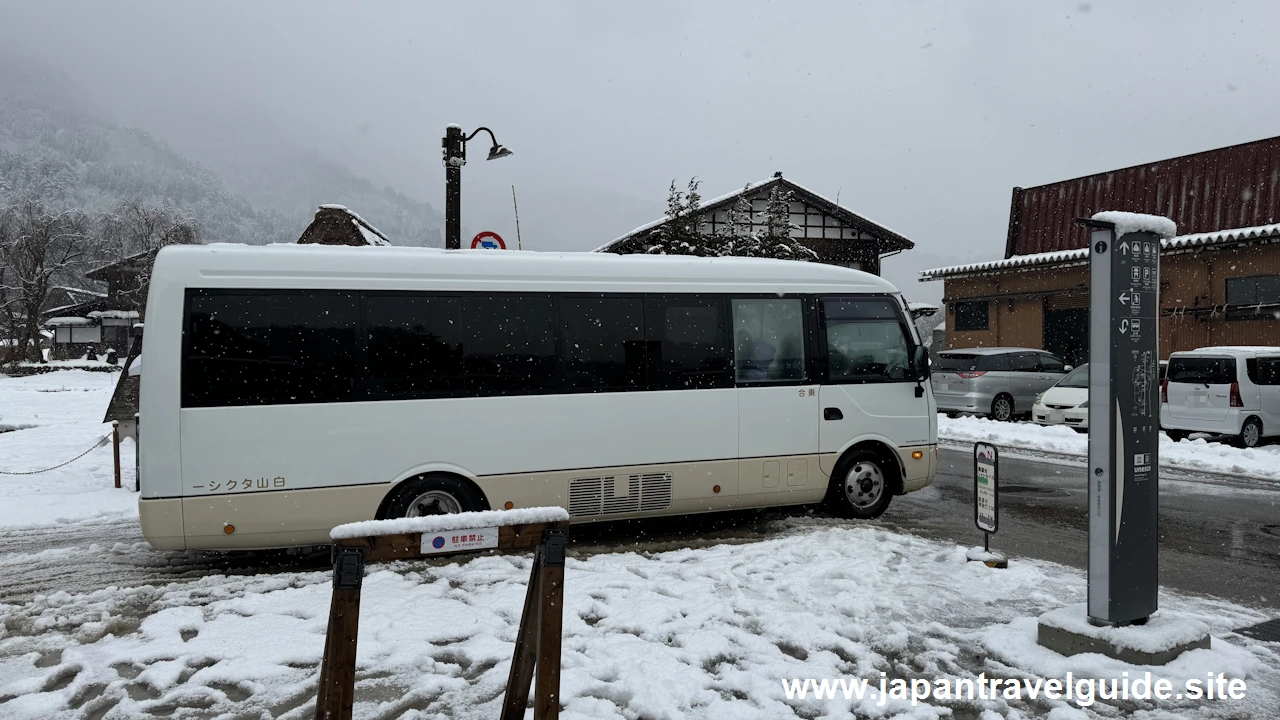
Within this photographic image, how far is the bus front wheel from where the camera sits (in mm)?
8414

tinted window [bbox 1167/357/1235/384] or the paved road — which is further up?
tinted window [bbox 1167/357/1235/384]

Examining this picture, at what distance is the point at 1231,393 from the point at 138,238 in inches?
2692

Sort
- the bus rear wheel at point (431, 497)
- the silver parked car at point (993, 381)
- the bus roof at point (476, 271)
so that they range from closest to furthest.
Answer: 1. the bus roof at point (476, 271)
2. the bus rear wheel at point (431, 497)
3. the silver parked car at point (993, 381)

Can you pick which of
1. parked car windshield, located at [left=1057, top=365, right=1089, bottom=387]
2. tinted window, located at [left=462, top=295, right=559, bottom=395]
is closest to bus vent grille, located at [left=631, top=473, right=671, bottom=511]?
tinted window, located at [left=462, top=295, right=559, bottom=395]

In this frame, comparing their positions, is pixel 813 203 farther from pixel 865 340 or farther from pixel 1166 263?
pixel 865 340

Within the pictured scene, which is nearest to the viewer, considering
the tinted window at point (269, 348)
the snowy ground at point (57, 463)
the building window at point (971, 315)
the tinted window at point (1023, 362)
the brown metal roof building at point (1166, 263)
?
the tinted window at point (269, 348)

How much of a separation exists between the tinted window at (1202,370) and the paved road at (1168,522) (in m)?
3.35

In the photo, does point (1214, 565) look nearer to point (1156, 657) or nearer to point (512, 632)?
point (1156, 657)

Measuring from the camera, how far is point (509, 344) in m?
7.25

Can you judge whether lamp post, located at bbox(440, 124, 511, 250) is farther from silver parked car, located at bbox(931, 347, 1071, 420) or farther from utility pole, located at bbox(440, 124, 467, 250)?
silver parked car, located at bbox(931, 347, 1071, 420)

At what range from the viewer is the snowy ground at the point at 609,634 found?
4.25m

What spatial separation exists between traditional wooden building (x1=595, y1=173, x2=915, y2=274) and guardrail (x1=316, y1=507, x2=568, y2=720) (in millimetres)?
25731

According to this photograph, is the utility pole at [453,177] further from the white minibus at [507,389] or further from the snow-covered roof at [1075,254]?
the snow-covered roof at [1075,254]

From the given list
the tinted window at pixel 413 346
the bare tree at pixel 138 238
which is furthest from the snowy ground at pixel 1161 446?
the bare tree at pixel 138 238
